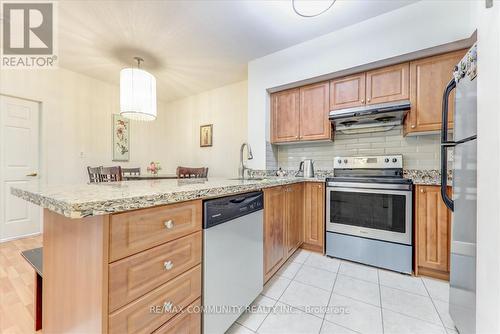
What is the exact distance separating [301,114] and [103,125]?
3.49 metres

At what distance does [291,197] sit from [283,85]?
153 cm

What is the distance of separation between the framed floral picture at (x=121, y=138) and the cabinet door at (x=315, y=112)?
3386 mm

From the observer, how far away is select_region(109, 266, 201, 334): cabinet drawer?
668mm

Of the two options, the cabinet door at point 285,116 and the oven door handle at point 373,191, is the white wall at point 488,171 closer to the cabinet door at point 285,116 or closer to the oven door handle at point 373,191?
the oven door handle at point 373,191

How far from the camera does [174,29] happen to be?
2.28 metres

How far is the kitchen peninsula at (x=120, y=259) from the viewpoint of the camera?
63cm

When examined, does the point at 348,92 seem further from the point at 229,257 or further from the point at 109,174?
the point at 109,174

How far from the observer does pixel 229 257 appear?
1117mm

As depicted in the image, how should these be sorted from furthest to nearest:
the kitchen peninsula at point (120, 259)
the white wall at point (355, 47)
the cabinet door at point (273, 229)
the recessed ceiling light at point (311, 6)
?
the white wall at point (355, 47), the recessed ceiling light at point (311, 6), the cabinet door at point (273, 229), the kitchen peninsula at point (120, 259)

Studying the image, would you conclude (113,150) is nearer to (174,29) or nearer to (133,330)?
(174,29)

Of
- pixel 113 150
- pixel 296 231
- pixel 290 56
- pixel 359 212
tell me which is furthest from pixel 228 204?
pixel 113 150

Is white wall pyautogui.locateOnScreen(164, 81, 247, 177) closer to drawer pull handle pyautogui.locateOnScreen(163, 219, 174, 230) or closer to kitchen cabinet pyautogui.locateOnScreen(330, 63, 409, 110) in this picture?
kitchen cabinet pyautogui.locateOnScreen(330, 63, 409, 110)

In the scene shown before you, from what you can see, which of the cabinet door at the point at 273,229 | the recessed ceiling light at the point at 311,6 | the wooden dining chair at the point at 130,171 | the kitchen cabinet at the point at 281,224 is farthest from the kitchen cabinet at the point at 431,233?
the wooden dining chair at the point at 130,171

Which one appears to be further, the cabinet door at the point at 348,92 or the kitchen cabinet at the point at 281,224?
the cabinet door at the point at 348,92
